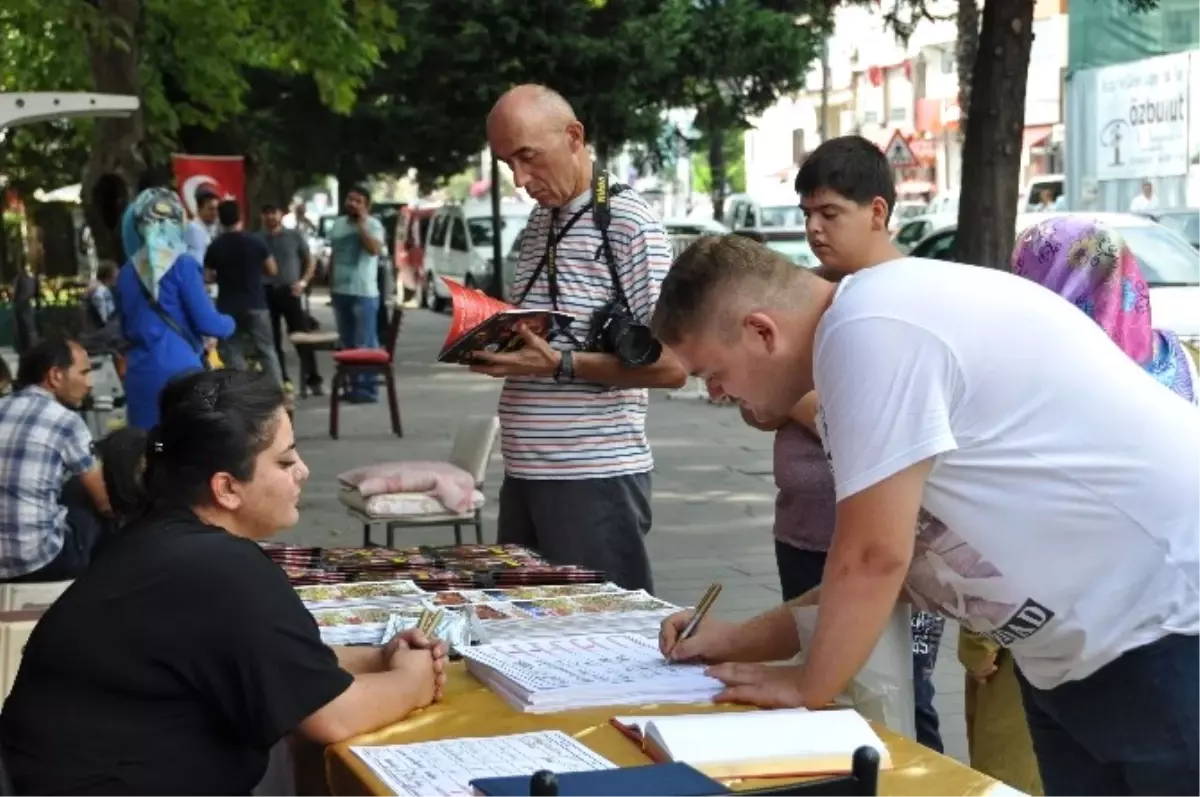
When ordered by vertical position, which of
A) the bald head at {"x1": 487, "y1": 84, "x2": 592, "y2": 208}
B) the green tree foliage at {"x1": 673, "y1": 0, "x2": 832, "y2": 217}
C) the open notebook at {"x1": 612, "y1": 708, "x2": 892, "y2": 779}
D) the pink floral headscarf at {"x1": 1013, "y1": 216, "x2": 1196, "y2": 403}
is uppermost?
the green tree foliage at {"x1": 673, "y1": 0, "x2": 832, "y2": 217}

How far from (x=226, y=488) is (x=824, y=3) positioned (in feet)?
46.6

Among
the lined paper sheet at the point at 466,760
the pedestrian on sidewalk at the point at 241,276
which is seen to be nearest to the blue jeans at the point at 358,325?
the pedestrian on sidewalk at the point at 241,276

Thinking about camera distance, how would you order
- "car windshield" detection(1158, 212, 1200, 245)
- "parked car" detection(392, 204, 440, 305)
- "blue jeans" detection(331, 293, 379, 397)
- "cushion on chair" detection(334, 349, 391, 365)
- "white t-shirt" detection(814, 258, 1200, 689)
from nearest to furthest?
"white t-shirt" detection(814, 258, 1200, 689) → "cushion on chair" detection(334, 349, 391, 365) → "blue jeans" detection(331, 293, 379, 397) → "car windshield" detection(1158, 212, 1200, 245) → "parked car" detection(392, 204, 440, 305)

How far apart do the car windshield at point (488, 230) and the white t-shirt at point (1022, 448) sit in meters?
27.5

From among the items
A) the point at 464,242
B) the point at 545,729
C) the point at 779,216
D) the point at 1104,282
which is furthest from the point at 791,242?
the point at 545,729

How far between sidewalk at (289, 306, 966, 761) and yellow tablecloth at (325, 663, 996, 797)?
272 centimetres

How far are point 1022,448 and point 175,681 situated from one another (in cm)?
149

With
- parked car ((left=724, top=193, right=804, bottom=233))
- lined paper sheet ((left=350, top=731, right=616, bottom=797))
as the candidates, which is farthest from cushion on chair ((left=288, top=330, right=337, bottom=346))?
parked car ((left=724, top=193, right=804, bottom=233))

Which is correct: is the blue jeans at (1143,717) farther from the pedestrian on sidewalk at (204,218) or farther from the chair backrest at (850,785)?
the pedestrian on sidewalk at (204,218)

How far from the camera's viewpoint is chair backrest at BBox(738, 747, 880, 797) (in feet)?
7.32

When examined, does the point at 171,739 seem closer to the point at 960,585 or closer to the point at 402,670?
the point at 402,670

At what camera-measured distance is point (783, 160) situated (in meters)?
72.1

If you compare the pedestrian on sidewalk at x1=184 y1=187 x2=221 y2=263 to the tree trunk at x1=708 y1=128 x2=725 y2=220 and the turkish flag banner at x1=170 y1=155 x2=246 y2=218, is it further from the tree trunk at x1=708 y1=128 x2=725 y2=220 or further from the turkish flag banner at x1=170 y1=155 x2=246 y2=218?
the tree trunk at x1=708 y1=128 x2=725 y2=220

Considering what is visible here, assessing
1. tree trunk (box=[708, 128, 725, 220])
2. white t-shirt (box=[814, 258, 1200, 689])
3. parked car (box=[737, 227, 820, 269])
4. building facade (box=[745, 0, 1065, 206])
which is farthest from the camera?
building facade (box=[745, 0, 1065, 206])
